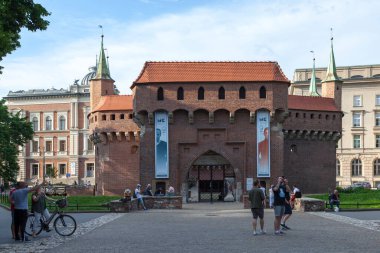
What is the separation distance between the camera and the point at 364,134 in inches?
3442

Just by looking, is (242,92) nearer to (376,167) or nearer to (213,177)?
(213,177)

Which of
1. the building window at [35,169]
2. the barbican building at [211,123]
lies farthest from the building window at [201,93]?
the building window at [35,169]

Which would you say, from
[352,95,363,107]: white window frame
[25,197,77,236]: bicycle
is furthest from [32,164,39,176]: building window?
[25,197,77,236]: bicycle

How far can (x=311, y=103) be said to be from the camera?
57.5 meters

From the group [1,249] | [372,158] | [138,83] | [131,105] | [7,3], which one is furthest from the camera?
[372,158]

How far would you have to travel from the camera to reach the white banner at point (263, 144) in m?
48.4

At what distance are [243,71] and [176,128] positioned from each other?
22.0 feet

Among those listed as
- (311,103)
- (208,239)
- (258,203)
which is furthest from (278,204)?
(311,103)

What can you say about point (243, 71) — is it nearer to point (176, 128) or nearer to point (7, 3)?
point (176, 128)

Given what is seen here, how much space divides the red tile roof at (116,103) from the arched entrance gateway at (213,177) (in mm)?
8364

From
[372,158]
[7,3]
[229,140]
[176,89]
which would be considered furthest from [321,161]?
[7,3]

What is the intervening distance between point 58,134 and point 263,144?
51645 millimetres

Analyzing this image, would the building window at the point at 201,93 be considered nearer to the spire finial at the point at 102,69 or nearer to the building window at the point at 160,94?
the building window at the point at 160,94

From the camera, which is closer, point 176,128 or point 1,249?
point 1,249
